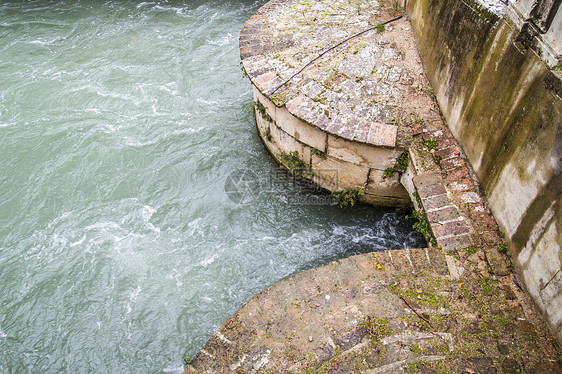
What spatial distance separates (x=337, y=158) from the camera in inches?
189

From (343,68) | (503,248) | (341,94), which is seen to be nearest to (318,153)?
(341,94)

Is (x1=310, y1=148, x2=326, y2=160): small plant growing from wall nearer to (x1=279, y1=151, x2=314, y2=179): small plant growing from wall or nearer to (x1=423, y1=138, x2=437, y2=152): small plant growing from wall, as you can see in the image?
(x1=279, y1=151, x2=314, y2=179): small plant growing from wall

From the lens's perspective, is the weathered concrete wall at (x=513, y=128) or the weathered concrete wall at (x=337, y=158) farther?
the weathered concrete wall at (x=337, y=158)

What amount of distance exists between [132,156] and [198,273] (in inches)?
98.3

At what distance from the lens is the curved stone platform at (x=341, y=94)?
4.52 meters

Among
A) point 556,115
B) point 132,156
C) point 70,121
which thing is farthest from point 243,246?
point 70,121

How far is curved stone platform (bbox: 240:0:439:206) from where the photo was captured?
452cm

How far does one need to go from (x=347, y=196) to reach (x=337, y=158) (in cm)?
58

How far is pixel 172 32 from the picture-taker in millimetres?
8680

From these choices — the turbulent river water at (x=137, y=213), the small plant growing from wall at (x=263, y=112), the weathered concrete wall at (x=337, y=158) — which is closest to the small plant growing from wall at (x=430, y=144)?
the weathered concrete wall at (x=337, y=158)

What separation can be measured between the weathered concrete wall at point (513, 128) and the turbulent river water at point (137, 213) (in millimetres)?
1606

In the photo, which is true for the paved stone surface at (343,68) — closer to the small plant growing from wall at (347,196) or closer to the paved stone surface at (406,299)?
the paved stone surface at (406,299)

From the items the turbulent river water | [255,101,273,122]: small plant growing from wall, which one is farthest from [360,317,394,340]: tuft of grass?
[255,101,273,122]: small plant growing from wall

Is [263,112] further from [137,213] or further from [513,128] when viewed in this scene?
[513,128]
